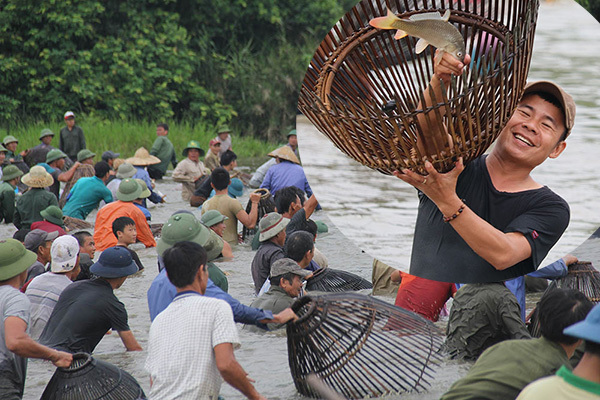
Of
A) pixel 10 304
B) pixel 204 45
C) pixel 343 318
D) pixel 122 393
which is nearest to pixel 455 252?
pixel 343 318

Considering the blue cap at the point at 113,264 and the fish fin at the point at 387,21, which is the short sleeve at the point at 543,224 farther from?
the blue cap at the point at 113,264

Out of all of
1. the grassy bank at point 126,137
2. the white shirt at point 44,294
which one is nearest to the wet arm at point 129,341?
the white shirt at point 44,294

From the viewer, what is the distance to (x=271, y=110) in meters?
23.2

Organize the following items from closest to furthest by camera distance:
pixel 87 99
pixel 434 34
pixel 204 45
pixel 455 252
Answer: pixel 434 34
pixel 455 252
pixel 87 99
pixel 204 45

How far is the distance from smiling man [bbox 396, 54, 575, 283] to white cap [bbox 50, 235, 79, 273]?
3.53 m

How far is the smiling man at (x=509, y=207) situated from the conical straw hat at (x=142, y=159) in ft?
37.1

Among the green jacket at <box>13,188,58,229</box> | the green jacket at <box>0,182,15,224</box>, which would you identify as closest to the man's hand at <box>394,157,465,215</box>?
the green jacket at <box>13,188,58,229</box>

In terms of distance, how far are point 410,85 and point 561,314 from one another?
1.07 m

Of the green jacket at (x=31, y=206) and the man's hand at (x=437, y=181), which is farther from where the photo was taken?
the green jacket at (x=31, y=206)

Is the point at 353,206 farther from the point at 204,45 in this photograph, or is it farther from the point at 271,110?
the point at 204,45

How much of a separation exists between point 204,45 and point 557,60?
22.2 m

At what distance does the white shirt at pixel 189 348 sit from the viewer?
3514 mm

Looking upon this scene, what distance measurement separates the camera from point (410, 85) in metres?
3.32

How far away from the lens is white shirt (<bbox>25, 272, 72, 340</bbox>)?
5879 millimetres
